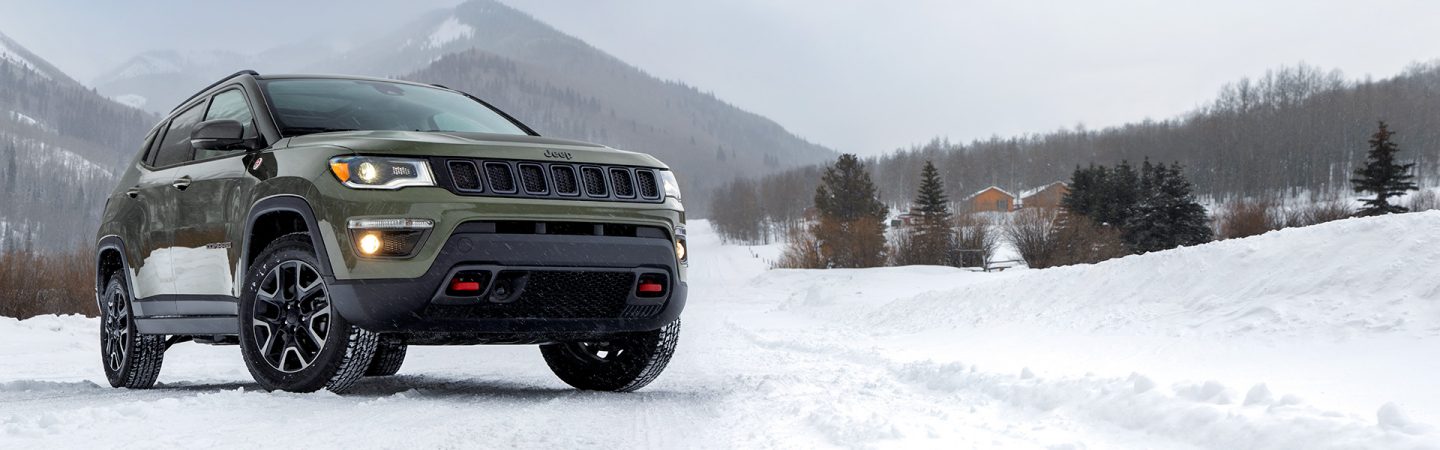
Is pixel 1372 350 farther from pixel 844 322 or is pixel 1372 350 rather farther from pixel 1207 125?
pixel 1207 125

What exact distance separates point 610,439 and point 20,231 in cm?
21196

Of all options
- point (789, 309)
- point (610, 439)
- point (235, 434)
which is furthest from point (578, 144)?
point (789, 309)

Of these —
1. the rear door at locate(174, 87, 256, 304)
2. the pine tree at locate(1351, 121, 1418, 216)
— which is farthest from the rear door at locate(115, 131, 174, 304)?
the pine tree at locate(1351, 121, 1418, 216)

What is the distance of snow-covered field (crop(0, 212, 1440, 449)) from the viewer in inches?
162

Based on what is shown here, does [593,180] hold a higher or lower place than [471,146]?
lower

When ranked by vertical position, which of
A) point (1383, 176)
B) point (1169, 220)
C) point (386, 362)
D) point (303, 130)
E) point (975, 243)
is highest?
point (1383, 176)

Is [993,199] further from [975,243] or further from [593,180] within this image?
[593,180]

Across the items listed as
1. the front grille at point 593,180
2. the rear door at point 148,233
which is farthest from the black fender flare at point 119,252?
the front grille at point 593,180

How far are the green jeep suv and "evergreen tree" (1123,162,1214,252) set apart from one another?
7482 cm

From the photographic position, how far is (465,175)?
4949mm

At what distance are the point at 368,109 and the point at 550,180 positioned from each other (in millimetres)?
1555

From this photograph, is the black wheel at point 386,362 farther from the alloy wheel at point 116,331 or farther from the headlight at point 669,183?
the headlight at point 669,183

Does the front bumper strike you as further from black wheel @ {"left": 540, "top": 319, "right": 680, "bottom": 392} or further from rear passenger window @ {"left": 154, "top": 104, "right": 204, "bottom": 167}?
rear passenger window @ {"left": 154, "top": 104, "right": 204, "bottom": 167}

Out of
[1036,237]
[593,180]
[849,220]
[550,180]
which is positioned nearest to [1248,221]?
[1036,237]
